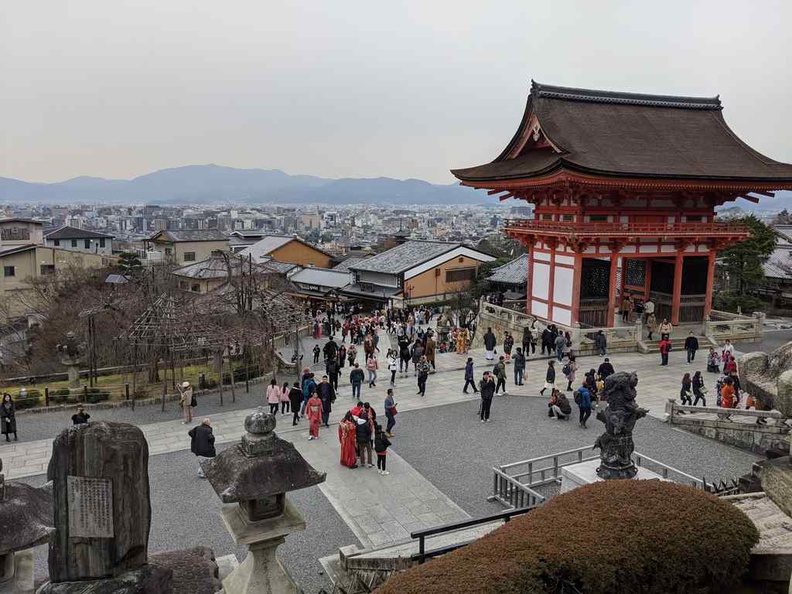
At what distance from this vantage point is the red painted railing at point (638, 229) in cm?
2606

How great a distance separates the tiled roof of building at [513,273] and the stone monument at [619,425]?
34574mm

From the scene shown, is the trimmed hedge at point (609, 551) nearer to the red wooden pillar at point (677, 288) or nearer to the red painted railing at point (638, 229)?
the red painted railing at point (638, 229)

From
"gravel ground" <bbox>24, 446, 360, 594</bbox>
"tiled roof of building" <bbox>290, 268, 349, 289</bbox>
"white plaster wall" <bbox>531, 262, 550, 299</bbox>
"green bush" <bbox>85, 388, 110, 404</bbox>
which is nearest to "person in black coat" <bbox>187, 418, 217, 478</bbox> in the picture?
"gravel ground" <bbox>24, 446, 360, 594</bbox>

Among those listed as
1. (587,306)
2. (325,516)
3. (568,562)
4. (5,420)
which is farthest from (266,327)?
(568,562)

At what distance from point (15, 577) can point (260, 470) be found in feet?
7.53

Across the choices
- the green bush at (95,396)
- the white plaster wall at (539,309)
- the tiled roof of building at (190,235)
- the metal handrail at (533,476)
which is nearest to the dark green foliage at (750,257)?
the white plaster wall at (539,309)

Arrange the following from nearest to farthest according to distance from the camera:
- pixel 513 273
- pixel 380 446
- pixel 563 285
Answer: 1. pixel 380 446
2. pixel 563 285
3. pixel 513 273

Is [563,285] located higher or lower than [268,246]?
higher

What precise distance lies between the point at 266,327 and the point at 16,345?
18.5 meters

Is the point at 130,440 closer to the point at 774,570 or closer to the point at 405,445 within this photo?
the point at 774,570

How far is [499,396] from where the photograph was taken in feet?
63.1

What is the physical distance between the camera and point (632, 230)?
2641 centimetres

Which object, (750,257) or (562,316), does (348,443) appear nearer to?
(562,316)

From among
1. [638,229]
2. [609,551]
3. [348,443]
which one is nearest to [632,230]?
[638,229]
